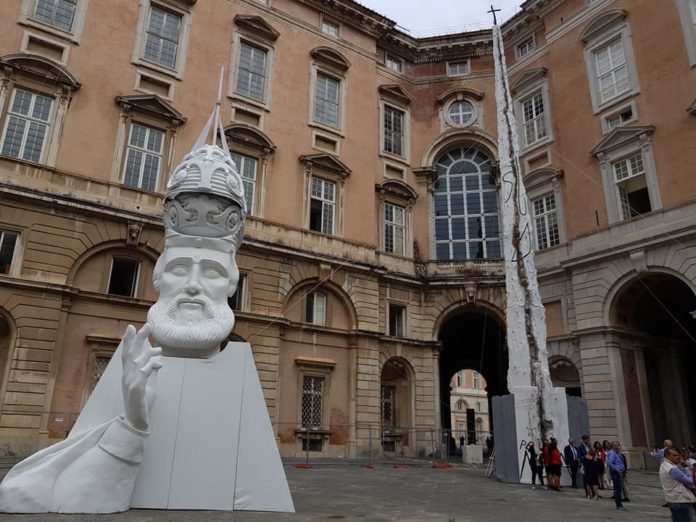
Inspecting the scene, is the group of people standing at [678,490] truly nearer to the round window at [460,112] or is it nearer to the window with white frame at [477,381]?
the round window at [460,112]

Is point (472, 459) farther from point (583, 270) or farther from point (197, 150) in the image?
point (197, 150)

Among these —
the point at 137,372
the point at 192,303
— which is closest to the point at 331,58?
the point at 192,303

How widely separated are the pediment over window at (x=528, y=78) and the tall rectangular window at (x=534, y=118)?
0.59 meters

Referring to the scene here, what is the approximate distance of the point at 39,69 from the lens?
16.4 metres

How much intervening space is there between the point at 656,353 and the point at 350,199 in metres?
13.1

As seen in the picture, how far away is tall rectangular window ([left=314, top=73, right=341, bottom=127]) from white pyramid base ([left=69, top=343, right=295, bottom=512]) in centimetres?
1696

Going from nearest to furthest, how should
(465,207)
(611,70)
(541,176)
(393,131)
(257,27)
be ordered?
(611,70)
(257,27)
(541,176)
(465,207)
(393,131)

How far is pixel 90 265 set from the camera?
16141 mm

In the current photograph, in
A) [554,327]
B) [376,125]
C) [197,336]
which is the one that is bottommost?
[197,336]

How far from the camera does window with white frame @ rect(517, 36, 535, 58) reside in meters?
25.0

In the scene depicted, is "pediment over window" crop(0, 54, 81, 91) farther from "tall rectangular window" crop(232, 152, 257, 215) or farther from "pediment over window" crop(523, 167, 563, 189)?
"pediment over window" crop(523, 167, 563, 189)

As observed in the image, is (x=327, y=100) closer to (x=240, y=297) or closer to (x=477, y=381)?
(x=240, y=297)

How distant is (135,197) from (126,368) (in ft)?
41.3

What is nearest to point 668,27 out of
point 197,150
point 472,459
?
point 472,459
